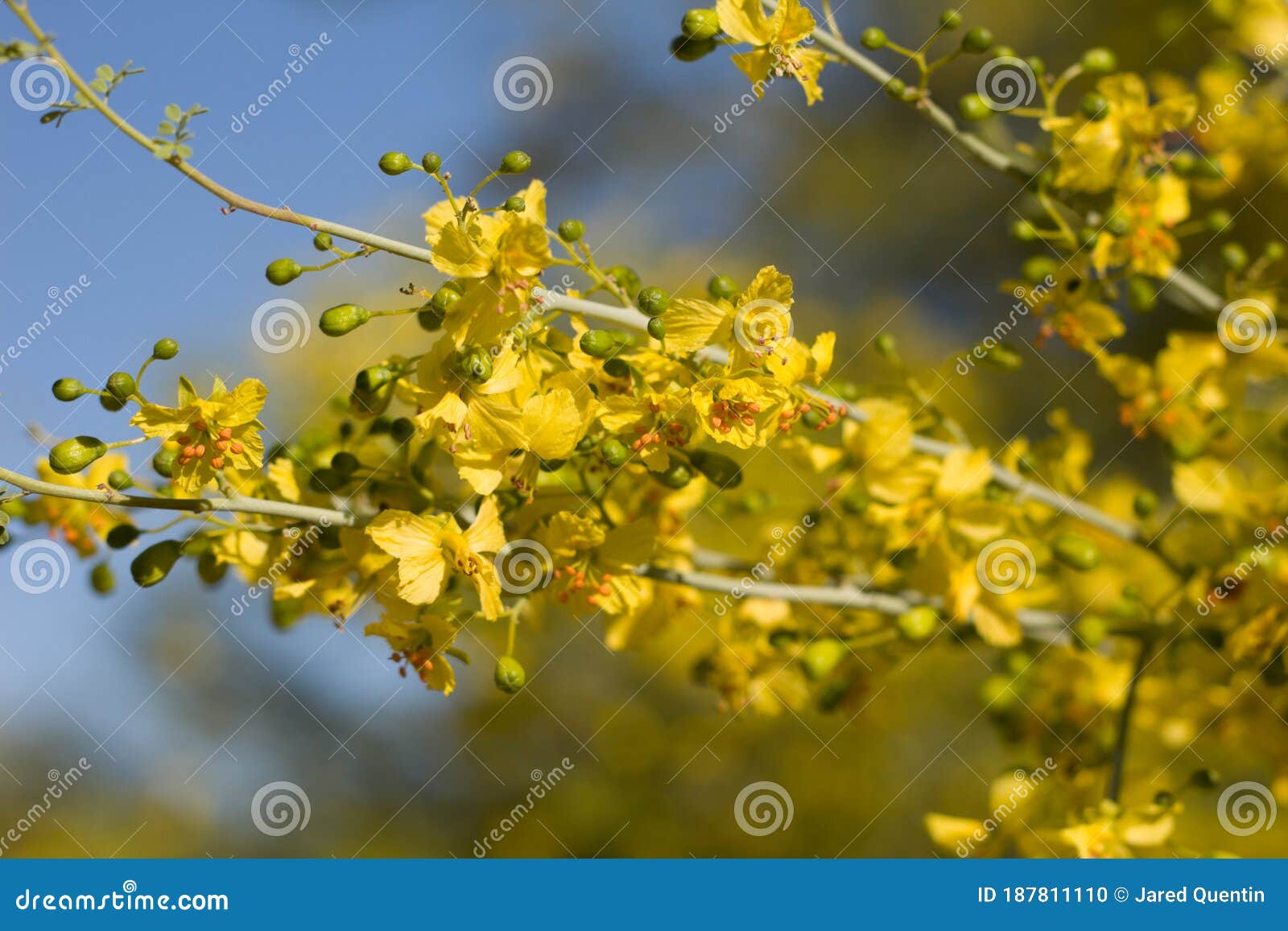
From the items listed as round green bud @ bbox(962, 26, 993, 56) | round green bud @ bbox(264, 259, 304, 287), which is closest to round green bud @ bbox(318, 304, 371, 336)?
round green bud @ bbox(264, 259, 304, 287)

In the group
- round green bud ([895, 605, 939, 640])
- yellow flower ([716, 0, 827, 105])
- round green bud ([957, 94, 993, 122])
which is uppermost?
round green bud ([957, 94, 993, 122])

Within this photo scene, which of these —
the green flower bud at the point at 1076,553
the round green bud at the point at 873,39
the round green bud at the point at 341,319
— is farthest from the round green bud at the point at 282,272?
the green flower bud at the point at 1076,553

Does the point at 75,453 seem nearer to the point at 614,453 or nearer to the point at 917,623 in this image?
Result: the point at 614,453

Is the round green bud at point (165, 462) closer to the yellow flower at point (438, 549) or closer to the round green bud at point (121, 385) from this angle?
the round green bud at point (121, 385)

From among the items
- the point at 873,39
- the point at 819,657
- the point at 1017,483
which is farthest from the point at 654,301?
the point at 1017,483

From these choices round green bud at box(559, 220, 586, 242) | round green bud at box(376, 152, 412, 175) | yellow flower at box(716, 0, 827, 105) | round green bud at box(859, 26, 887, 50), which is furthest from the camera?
round green bud at box(859, 26, 887, 50)

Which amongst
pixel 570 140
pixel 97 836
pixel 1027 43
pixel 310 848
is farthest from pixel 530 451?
pixel 570 140

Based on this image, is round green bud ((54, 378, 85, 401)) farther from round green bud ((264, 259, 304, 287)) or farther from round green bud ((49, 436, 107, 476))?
round green bud ((264, 259, 304, 287))

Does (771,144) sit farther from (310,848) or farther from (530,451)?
(530,451)

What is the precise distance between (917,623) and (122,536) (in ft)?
4.02

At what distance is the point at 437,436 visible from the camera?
4.47 ft

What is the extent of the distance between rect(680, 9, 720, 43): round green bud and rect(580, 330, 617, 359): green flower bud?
0.47 meters

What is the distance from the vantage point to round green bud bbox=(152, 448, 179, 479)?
139cm

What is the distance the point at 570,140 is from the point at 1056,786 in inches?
237
